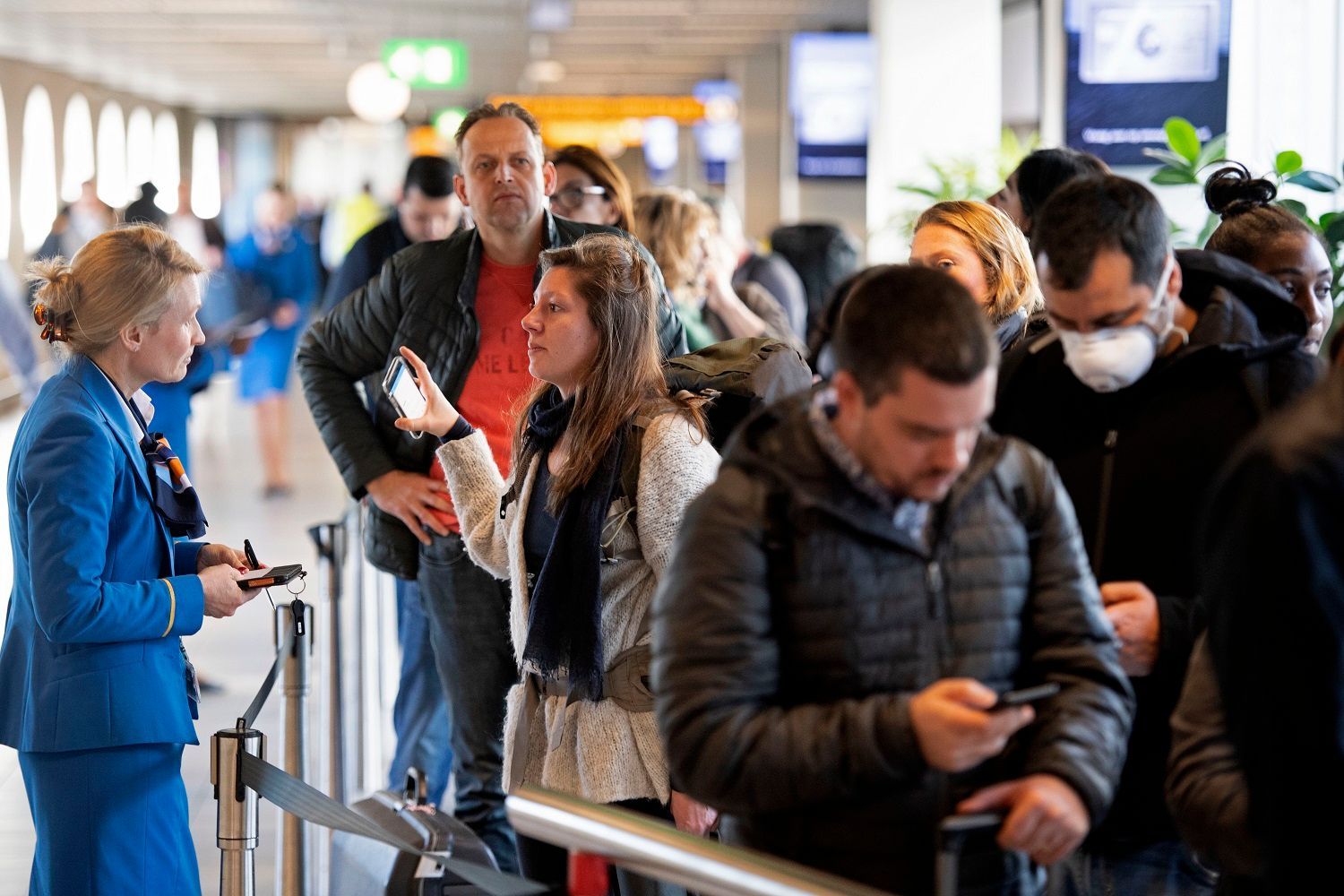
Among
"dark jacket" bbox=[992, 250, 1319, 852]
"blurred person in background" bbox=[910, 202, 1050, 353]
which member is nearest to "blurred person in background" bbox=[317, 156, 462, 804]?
"blurred person in background" bbox=[910, 202, 1050, 353]

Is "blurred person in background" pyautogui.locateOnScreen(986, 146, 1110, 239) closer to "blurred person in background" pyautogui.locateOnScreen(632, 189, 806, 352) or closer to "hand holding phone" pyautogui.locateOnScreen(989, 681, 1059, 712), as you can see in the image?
"blurred person in background" pyautogui.locateOnScreen(632, 189, 806, 352)

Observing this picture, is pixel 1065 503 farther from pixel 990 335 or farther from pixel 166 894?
pixel 166 894

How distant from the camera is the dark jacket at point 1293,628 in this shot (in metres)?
1.47

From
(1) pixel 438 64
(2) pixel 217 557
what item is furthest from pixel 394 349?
(1) pixel 438 64

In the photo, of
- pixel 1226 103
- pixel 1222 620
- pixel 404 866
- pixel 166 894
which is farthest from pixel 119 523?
pixel 1226 103

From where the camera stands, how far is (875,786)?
5.86 feet

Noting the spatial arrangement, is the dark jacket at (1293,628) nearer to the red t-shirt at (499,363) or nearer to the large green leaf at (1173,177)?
the red t-shirt at (499,363)

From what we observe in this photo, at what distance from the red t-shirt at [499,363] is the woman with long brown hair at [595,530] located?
0.72 m

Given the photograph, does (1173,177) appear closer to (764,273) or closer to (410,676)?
(410,676)

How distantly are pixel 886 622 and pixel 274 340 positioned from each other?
10391 mm

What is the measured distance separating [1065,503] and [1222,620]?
0.37m

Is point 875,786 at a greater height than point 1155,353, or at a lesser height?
lesser

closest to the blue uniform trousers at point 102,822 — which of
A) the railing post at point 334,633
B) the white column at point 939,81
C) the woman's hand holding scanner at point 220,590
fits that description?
the woman's hand holding scanner at point 220,590

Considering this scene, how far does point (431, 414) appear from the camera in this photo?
333 cm
